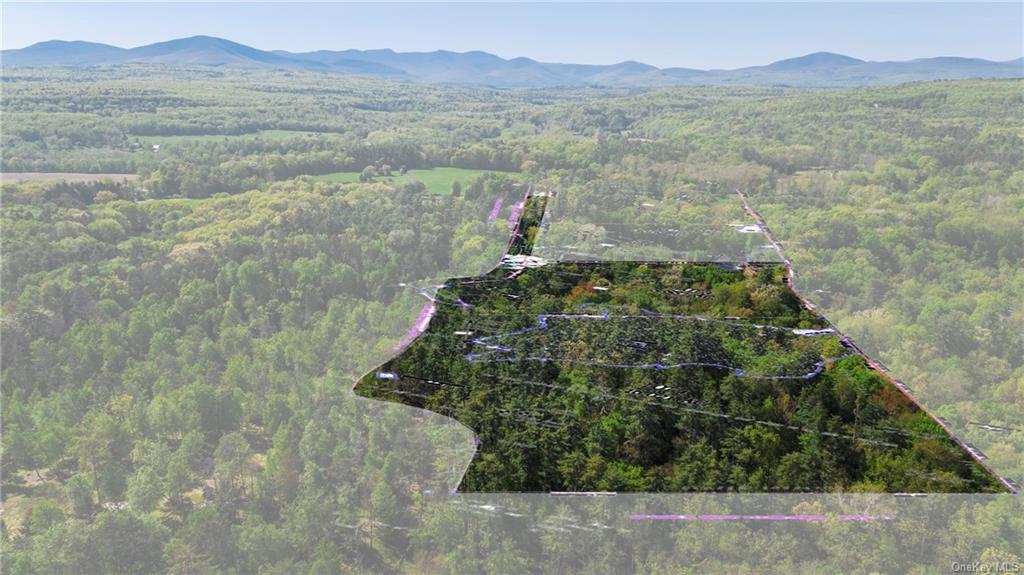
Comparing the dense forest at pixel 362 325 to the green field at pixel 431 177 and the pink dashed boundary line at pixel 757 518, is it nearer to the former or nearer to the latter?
the pink dashed boundary line at pixel 757 518

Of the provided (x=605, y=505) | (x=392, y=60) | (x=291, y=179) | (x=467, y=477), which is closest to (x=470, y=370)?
(x=467, y=477)

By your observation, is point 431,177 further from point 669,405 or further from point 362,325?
point 669,405

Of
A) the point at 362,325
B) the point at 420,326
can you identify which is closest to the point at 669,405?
the point at 420,326

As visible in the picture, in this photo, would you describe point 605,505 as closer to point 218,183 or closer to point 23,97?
point 218,183

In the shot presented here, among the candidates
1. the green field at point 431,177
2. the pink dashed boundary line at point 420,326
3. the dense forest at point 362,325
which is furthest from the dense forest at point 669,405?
the green field at point 431,177

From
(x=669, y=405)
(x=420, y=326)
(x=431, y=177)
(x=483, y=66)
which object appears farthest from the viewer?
(x=483, y=66)
